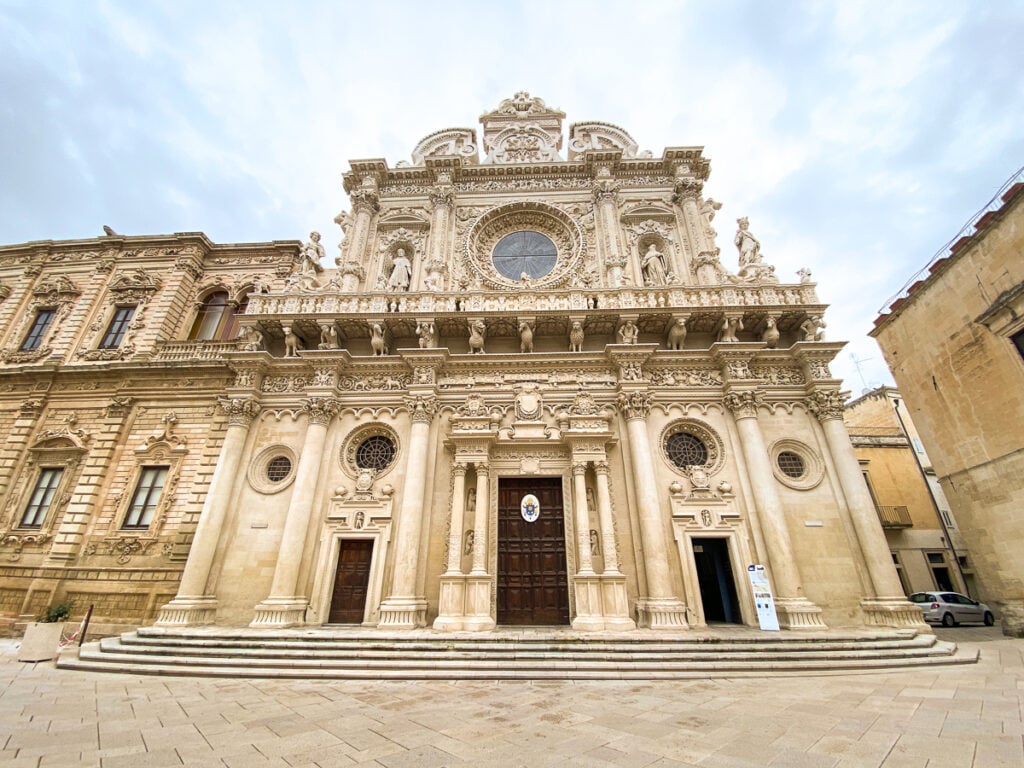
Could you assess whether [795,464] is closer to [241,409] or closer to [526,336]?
[526,336]

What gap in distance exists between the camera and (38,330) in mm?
16984

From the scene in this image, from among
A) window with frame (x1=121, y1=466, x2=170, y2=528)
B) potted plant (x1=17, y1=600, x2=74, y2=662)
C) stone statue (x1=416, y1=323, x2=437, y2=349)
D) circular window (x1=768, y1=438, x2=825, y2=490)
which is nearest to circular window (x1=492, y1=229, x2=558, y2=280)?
stone statue (x1=416, y1=323, x2=437, y2=349)

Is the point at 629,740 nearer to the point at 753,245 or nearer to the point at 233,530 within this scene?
the point at 233,530

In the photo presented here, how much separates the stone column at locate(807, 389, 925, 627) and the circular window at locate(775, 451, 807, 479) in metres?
0.83

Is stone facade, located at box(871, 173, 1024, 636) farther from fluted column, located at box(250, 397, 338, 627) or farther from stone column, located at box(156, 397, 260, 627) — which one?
stone column, located at box(156, 397, 260, 627)

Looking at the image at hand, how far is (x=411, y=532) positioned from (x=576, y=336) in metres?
7.67

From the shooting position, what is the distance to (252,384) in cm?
1360

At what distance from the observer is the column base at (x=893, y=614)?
10.2 meters

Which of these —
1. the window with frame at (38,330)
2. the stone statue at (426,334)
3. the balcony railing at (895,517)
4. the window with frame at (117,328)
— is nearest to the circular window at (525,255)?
the stone statue at (426,334)

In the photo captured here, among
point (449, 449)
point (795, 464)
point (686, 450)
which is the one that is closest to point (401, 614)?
point (449, 449)

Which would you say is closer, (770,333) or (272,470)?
(272,470)

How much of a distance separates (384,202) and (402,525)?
13867mm

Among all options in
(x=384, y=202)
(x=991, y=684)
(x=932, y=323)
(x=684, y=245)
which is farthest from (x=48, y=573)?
(x=932, y=323)

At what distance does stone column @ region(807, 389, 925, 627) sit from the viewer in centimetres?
1035
